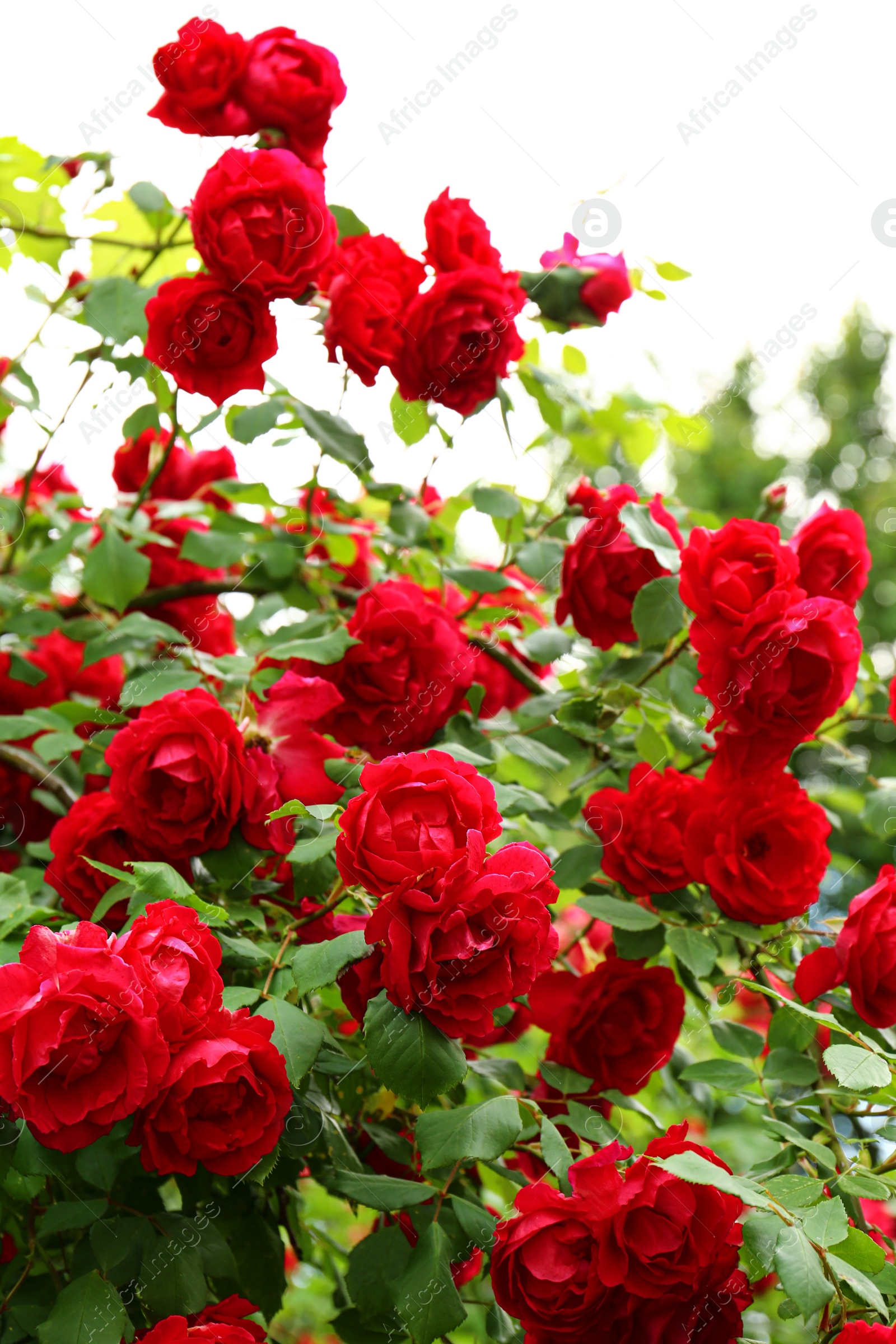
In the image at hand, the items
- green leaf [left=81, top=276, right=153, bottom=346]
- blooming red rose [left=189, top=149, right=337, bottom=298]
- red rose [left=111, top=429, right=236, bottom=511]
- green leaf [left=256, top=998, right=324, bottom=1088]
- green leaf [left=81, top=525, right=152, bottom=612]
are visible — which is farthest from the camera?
red rose [left=111, top=429, right=236, bottom=511]

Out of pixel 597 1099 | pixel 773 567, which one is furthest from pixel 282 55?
pixel 597 1099

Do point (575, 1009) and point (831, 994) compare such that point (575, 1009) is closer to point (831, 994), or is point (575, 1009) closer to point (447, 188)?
point (831, 994)

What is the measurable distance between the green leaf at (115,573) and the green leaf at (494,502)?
0.41 meters

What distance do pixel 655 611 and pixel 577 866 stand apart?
29cm

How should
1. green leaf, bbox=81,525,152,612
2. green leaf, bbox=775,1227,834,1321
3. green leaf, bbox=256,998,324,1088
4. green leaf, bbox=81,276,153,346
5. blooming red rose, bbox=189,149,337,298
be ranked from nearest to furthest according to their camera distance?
1. green leaf, bbox=775,1227,834,1321
2. green leaf, bbox=256,998,324,1088
3. blooming red rose, bbox=189,149,337,298
4. green leaf, bbox=81,276,153,346
5. green leaf, bbox=81,525,152,612

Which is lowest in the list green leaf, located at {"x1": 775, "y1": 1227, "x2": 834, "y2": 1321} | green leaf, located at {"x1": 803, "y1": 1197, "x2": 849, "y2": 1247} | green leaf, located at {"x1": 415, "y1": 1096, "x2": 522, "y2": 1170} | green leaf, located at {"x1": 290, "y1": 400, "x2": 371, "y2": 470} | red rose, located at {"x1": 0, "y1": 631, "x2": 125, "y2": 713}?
green leaf, located at {"x1": 775, "y1": 1227, "x2": 834, "y2": 1321}

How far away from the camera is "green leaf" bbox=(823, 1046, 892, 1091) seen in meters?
0.75

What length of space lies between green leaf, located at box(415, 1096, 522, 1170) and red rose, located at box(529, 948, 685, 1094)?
0.27 metres

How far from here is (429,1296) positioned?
0.82 metres

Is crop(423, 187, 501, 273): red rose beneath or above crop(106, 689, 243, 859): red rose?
above

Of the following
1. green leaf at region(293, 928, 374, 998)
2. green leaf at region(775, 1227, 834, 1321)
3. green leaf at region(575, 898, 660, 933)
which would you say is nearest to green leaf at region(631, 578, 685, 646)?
green leaf at region(575, 898, 660, 933)

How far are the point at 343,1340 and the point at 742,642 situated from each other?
2.47 feet

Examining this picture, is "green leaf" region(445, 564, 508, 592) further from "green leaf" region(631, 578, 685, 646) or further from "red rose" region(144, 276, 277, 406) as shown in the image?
"red rose" region(144, 276, 277, 406)

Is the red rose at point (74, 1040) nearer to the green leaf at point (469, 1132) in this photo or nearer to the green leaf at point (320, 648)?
the green leaf at point (469, 1132)
